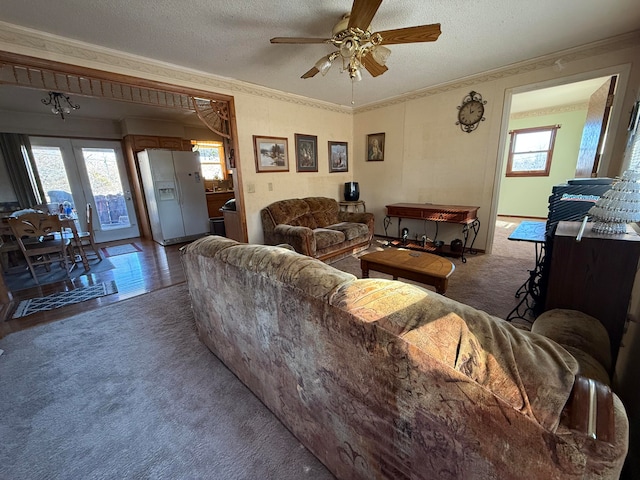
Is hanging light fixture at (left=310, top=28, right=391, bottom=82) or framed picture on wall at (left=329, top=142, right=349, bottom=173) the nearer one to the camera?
hanging light fixture at (left=310, top=28, right=391, bottom=82)

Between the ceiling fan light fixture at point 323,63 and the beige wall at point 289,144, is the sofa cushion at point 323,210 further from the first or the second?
the ceiling fan light fixture at point 323,63

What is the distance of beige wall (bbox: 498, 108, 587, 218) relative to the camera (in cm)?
545

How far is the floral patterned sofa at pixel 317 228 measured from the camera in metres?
3.40

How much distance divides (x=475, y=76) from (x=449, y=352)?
14.3 feet

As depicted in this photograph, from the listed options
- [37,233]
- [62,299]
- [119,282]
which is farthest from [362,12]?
[37,233]

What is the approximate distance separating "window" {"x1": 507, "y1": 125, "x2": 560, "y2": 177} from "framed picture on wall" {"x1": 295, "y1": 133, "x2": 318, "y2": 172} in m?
5.02

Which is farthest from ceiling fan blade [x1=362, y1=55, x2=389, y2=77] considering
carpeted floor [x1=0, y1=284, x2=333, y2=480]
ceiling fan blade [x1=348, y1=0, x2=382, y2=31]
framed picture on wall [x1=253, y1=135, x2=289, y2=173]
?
carpeted floor [x1=0, y1=284, x2=333, y2=480]

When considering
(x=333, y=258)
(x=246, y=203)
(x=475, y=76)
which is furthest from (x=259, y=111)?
(x=475, y=76)

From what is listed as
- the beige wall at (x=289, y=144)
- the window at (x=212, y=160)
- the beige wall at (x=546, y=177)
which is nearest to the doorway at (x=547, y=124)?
the beige wall at (x=546, y=177)

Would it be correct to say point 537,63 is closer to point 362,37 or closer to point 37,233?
point 362,37

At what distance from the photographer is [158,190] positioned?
5012 millimetres

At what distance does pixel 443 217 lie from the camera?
3768mm

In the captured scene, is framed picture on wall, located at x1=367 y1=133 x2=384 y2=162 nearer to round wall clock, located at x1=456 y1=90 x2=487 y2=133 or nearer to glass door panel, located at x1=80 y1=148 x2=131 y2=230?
round wall clock, located at x1=456 y1=90 x2=487 y2=133

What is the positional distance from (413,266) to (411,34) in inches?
73.0
